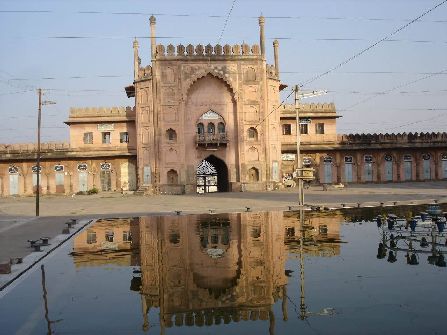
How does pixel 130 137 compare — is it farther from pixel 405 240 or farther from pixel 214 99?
pixel 405 240

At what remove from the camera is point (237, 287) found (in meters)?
7.95

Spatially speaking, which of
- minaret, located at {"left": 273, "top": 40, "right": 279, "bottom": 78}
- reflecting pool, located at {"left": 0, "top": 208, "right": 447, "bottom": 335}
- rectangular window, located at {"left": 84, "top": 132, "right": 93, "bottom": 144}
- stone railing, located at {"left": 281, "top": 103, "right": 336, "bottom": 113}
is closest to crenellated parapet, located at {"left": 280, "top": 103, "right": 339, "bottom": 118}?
stone railing, located at {"left": 281, "top": 103, "right": 336, "bottom": 113}

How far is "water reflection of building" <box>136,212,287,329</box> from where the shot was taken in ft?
21.9

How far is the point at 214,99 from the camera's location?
4178 cm

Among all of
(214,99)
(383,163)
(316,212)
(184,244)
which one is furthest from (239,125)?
(184,244)

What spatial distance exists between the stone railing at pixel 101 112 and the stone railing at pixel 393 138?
68.3ft

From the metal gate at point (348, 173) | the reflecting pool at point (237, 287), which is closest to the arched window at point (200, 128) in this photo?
the metal gate at point (348, 173)

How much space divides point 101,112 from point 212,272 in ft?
131

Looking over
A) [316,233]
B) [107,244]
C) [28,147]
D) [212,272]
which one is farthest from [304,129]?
[212,272]

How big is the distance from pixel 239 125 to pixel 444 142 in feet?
75.0

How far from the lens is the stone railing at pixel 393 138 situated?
4919cm

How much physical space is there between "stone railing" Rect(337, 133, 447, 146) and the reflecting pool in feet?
118

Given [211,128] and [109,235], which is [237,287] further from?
[211,128]

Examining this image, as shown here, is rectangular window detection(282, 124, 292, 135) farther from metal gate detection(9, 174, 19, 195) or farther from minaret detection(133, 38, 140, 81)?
metal gate detection(9, 174, 19, 195)
